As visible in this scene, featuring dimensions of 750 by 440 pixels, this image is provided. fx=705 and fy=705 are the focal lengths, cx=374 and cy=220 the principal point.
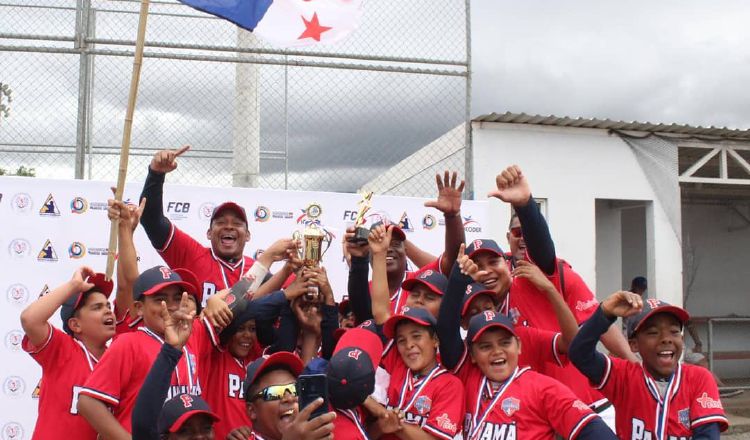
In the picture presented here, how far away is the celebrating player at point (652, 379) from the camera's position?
3207 mm

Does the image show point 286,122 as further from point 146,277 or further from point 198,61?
point 146,277

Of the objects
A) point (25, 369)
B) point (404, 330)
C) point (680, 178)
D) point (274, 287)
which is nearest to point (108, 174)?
point (25, 369)

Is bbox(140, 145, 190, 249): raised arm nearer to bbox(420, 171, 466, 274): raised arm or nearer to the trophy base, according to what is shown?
the trophy base

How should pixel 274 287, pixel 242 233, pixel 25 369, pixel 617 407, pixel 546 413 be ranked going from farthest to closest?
1. pixel 25 369
2. pixel 242 233
3. pixel 274 287
4. pixel 617 407
5. pixel 546 413

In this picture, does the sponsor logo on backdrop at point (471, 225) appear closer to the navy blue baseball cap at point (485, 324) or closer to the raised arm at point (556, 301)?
the raised arm at point (556, 301)

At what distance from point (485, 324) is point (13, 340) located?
160 inches

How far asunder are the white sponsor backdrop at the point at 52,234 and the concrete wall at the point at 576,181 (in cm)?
430

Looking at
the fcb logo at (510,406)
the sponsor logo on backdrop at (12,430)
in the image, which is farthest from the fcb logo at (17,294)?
the fcb logo at (510,406)

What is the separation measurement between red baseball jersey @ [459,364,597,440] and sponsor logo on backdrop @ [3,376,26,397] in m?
3.91

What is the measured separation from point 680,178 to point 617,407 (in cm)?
805

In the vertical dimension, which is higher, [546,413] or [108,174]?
[108,174]

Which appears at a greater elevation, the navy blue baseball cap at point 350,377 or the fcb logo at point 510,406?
the navy blue baseball cap at point 350,377

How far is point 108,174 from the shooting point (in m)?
6.41

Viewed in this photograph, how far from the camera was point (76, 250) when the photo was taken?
5746 mm
